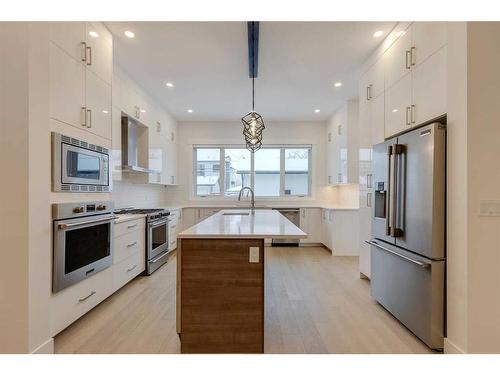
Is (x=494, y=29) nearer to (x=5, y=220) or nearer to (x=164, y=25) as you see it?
(x=164, y=25)

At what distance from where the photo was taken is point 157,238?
4.17 m

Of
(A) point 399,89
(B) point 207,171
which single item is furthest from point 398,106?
(B) point 207,171

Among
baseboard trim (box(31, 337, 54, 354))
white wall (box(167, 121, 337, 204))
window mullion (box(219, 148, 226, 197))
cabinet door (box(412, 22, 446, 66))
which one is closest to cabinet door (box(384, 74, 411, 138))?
cabinet door (box(412, 22, 446, 66))

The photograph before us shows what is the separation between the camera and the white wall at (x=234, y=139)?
6430 mm

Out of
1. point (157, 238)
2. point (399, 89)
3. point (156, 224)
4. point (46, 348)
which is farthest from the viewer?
point (157, 238)

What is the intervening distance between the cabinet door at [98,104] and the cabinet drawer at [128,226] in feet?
3.20

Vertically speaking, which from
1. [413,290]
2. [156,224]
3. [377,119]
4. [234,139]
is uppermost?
[234,139]

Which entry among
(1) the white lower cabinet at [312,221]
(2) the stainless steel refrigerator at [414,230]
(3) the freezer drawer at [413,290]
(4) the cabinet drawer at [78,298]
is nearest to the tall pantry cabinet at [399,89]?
(2) the stainless steel refrigerator at [414,230]

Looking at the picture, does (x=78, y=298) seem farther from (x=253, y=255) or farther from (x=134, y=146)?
(x=134, y=146)

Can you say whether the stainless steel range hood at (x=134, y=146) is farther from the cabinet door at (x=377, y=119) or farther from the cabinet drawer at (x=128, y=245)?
the cabinet door at (x=377, y=119)

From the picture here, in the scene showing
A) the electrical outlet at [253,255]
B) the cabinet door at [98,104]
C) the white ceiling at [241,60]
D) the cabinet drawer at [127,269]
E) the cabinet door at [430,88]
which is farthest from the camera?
the cabinet drawer at [127,269]

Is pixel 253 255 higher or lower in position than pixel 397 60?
lower

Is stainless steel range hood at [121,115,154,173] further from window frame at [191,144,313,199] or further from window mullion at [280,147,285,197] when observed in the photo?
window mullion at [280,147,285,197]

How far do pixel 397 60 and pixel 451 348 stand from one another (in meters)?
2.46
